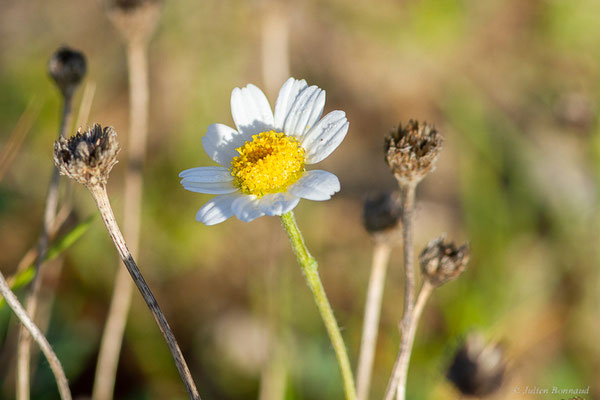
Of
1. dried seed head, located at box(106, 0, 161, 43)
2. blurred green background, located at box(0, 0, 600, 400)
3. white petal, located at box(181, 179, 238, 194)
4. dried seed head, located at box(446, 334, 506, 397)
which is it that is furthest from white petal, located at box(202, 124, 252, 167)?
dried seed head, located at box(446, 334, 506, 397)

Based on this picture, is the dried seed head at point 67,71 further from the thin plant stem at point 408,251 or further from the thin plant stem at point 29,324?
the thin plant stem at point 408,251

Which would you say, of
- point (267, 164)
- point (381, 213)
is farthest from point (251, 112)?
point (381, 213)

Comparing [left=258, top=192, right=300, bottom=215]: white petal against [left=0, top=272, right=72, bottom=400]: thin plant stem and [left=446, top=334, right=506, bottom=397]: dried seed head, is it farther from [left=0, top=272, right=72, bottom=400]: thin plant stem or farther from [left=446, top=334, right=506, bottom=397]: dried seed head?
[left=446, top=334, right=506, bottom=397]: dried seed head

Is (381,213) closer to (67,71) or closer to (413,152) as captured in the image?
(413,152)

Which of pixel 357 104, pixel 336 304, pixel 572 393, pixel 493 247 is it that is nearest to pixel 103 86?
pixel 357 104

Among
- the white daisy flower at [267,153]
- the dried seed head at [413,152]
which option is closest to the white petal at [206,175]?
the white daisy flower at [267,153]
